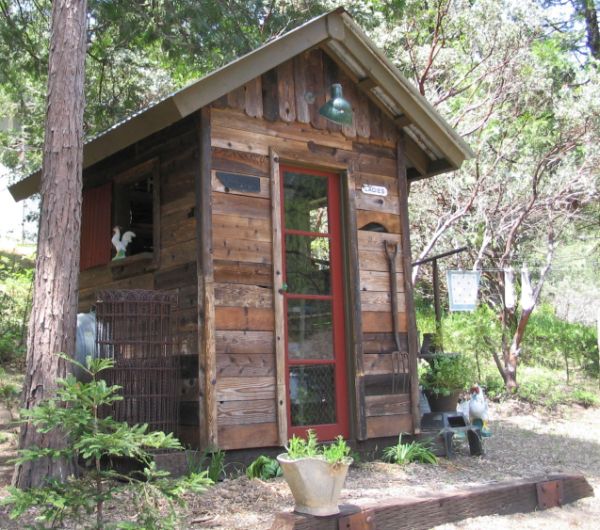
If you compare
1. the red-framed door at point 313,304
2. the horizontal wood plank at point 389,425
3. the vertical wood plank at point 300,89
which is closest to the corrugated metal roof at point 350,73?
the vertical wood plank at point 300,89

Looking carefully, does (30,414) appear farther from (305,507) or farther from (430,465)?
(430,465)

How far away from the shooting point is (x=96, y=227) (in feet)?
24.0

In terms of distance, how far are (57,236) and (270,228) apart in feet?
6.47

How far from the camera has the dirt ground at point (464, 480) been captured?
15.0ft

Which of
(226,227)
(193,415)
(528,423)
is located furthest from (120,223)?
(528,423)

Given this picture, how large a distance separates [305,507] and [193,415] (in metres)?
2.06

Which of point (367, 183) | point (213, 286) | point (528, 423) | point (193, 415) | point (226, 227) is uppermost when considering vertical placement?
point (367, 183)

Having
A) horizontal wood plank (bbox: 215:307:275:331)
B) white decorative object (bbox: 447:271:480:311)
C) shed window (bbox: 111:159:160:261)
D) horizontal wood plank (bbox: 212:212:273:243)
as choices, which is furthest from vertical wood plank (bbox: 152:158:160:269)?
white decorative object (bbox: 447:271:480:311)

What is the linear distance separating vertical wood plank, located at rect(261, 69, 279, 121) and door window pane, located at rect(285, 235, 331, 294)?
3.71ft

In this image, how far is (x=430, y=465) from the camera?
6617 mm

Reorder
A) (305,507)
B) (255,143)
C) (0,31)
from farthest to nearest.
Result: (0,31)
(255,143)
(305,507)

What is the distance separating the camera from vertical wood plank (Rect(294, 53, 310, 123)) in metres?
6.68

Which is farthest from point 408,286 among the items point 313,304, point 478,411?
point 478,411

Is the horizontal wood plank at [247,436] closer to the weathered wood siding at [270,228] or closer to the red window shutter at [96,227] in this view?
the weathered wood siding at [270,228]
